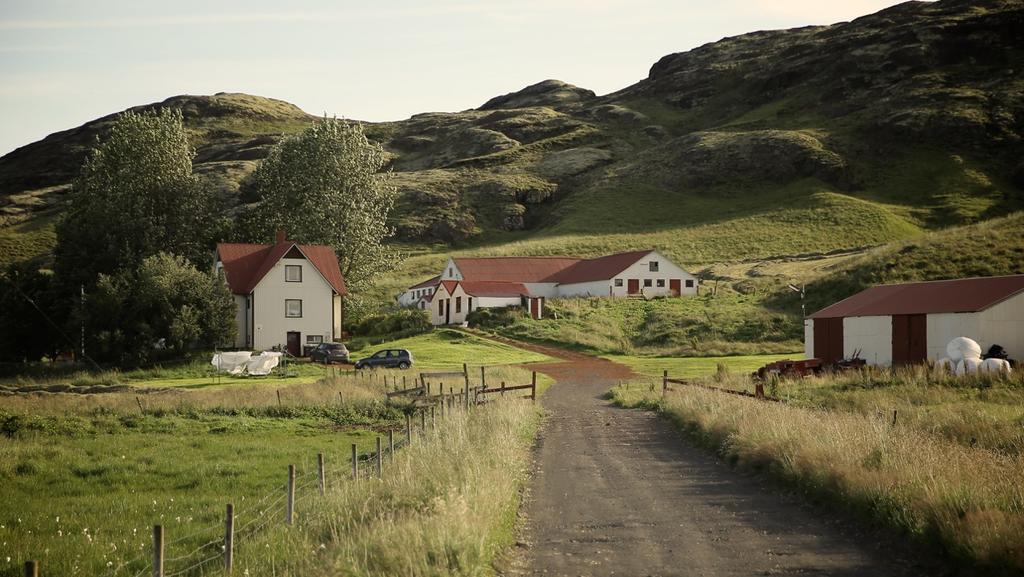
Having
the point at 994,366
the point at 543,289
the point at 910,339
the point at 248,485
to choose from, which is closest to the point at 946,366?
the point at 994,366

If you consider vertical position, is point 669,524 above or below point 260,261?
below

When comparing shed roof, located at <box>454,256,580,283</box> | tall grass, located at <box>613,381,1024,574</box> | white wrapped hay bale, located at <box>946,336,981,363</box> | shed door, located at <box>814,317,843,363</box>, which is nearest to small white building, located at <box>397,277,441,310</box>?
shed roof, located at <box>454,256,580,283</box>

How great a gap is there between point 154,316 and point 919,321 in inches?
1724

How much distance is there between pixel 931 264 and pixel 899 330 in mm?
26567

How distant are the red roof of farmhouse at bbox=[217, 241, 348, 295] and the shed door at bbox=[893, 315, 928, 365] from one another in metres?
37.2

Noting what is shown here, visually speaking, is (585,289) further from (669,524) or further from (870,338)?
(669,524)

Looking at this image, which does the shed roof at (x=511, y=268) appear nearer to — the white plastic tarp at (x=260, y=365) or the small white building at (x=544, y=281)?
the small white building at (x=544, y=281)

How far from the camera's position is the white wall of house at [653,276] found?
87.7 meters

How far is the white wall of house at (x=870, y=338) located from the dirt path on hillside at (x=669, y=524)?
89.9 ft

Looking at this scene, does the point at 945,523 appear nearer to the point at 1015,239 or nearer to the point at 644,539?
the point at 644,539

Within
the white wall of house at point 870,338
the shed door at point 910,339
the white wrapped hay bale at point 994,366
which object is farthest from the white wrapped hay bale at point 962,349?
the white wall of house at point 870,338

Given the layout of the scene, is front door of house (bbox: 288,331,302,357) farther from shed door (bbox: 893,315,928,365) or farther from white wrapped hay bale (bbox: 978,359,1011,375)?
white wrapped hay bale (bbox: 978,359,1011,375)

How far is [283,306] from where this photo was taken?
64688 millimetres

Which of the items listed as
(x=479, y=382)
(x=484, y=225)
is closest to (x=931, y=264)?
(x=479, y=382)
